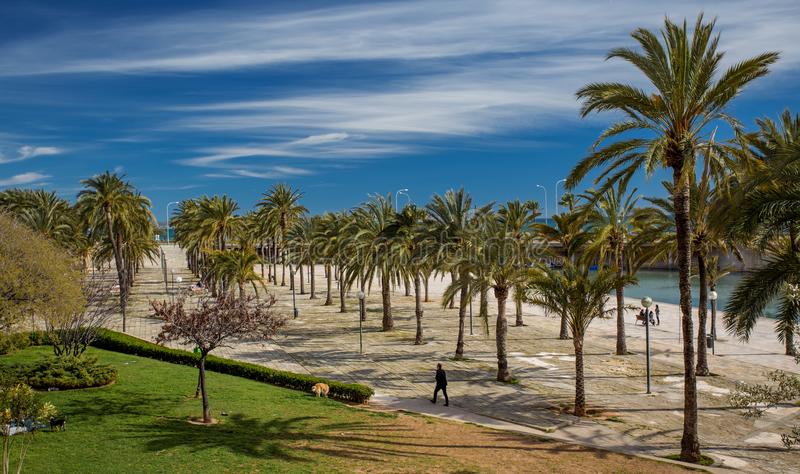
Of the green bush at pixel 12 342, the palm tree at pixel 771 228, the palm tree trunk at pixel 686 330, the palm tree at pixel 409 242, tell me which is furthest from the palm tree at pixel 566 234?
the green bush at pixel 12 342

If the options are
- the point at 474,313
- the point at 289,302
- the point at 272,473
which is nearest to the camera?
the point at 272,473

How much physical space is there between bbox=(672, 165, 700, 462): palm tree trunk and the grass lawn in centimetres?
142

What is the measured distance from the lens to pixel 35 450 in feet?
44.8

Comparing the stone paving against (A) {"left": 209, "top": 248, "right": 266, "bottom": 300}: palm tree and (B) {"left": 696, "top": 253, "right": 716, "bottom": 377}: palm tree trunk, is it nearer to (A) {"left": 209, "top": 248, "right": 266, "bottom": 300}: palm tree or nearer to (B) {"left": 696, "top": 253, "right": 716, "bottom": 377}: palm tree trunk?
(B) {"left": 696, "top": 253, "right": 716, "bottom": 377}: palm tree trunk

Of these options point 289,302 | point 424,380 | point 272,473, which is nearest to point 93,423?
point 272,473

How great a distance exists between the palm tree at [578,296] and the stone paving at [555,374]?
7.20ft

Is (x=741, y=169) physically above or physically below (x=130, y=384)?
above

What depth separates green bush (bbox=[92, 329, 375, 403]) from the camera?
21.8 metres

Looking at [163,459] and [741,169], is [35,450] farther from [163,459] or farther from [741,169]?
[741,169]

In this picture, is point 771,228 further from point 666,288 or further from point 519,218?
point 666,288

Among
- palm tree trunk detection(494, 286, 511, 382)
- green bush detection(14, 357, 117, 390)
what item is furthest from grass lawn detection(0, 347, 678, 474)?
palm tree trunk detection(494, 286, 511, 382)

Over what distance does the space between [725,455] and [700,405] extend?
553cm

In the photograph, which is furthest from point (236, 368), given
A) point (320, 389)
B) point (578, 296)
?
point (578, 296)

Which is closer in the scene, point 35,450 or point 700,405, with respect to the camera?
point 35,450
